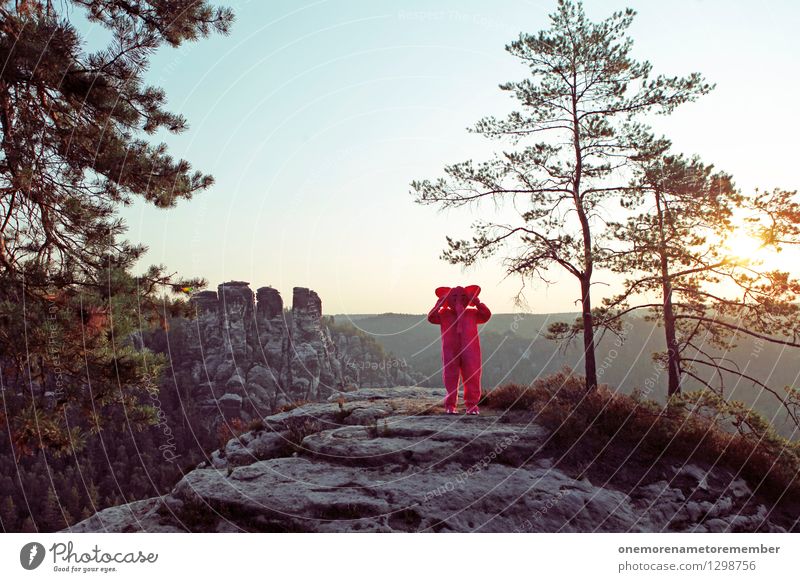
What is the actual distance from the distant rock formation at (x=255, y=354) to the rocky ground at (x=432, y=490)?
8727 cm

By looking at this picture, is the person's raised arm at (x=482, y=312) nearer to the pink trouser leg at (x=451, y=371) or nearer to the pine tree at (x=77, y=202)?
the pink trouser leg at (x=451, y=371)

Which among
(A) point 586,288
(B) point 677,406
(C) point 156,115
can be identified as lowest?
(B) point 677,406

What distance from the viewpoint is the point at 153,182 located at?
9.55m

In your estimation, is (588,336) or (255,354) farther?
(255,354)

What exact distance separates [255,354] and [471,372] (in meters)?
108

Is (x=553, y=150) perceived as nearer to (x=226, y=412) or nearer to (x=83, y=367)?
(x=83, y=367)

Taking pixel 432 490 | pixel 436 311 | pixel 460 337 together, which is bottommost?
pixel 432 490

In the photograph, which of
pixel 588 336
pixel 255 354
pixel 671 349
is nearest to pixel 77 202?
pixel 588 336

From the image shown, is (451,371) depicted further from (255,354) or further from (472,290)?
(255,354)

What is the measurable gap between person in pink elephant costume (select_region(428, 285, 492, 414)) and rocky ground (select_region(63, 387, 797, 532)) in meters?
0.56

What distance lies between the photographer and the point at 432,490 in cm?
866

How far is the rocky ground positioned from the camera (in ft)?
27.1

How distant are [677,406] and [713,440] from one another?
2.79 ft

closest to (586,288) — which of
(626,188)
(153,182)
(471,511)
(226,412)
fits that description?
(626,188)
